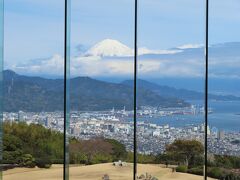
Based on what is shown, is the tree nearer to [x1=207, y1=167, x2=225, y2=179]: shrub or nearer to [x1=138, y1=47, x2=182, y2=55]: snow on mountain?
[x1=207, y1=167, x2=225, y2=179]: shrub

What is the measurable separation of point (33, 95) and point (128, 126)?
2.64 ft

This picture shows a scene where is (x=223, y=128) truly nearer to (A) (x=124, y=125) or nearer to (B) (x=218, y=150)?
(B) (x=218, y=150)

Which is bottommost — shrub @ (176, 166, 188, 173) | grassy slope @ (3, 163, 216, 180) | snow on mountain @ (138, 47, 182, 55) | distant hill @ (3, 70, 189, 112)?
grassy slope @ (3, 163, 216, 180)

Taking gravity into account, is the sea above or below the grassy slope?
above

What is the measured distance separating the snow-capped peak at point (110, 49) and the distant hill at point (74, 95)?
0.74 feet

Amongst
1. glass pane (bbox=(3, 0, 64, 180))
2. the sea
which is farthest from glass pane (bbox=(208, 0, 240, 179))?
glass pane (bbox=(3, 0, 64, 180))

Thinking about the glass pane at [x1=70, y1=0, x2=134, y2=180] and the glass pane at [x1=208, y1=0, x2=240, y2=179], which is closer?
the glass pane at [x1=208, y1=0, x2=240, y2=179]

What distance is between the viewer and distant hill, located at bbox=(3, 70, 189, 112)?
533 centimetres

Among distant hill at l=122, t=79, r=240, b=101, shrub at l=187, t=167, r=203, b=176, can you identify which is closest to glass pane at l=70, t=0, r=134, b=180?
distant hill at l=122, t=79, r=240, b=101

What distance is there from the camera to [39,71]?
17.8 feet

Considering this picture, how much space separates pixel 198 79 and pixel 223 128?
0.43 meters

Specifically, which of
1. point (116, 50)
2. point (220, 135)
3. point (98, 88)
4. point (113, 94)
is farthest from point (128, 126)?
point (220, 135)

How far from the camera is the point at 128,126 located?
5.34 m

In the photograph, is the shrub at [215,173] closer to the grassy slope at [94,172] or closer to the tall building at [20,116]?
the grassy slope at [94,172]
